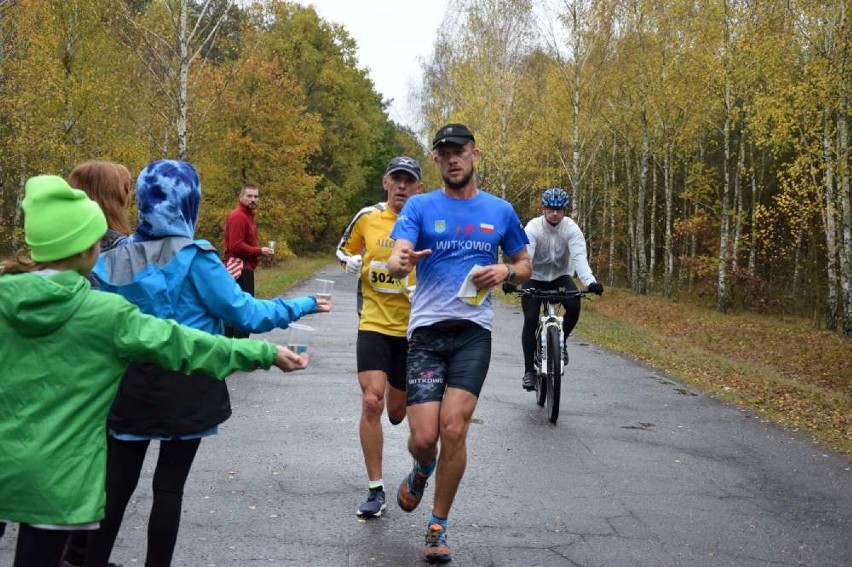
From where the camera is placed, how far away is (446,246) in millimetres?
5078

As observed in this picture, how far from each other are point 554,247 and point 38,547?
737 centimetres

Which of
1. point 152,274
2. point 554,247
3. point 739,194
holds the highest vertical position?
point 739,194

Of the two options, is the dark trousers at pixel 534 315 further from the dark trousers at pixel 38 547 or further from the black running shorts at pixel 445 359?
the dark trousers at pixel 38 547

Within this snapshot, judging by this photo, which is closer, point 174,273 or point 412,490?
point 174,273

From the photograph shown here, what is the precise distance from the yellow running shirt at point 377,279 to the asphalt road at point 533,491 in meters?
1.17

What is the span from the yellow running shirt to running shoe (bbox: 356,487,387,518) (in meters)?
0.98

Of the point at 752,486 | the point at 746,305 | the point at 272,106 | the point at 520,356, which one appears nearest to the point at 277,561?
the point at 752,486

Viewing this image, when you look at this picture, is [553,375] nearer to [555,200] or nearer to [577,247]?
[577,247]

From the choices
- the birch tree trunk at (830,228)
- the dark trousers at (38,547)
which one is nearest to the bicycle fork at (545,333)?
the dark trousers at (38,547)

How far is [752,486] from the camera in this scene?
6820 mm

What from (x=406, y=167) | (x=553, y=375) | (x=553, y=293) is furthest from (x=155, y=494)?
(x=553, y=293)

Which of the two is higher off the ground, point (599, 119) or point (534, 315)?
point (599, 119)

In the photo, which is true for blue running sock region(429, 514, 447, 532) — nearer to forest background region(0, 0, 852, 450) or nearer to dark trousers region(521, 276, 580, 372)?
dark trousers region(521, 276, 580, 372)

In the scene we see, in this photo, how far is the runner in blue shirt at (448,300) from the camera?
4.90m
